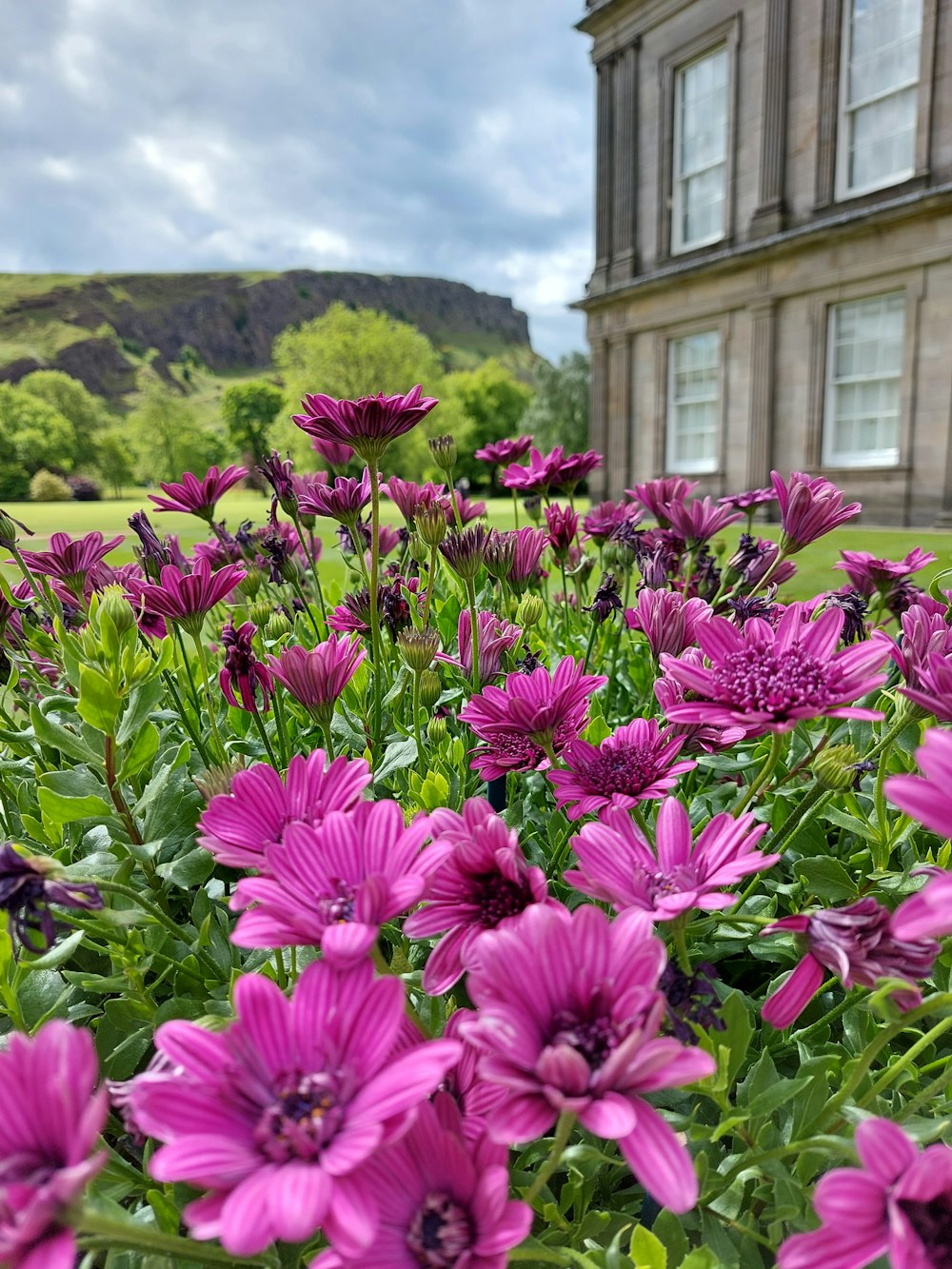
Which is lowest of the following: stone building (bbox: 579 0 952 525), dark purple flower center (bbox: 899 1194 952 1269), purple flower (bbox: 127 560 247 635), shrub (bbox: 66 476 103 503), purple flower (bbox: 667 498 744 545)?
dark purple flower center (bbox: 899 1194 952 1269)

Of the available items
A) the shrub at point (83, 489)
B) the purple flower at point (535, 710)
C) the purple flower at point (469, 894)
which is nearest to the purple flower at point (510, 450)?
the purple flower at point (535, 710)

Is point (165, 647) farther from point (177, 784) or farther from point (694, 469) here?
point (694, 469)

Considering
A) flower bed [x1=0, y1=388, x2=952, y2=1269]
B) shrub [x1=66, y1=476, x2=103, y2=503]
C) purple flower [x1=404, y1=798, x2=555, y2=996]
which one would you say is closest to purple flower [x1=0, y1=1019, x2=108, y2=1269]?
flower bed [x1=0, y1=388, x2=952, y2=1269]

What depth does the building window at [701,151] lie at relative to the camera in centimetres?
1074

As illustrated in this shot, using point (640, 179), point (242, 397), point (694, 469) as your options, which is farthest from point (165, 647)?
point (242, 397)

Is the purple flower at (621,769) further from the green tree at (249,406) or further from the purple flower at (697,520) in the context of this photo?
the green tree at (249,406)

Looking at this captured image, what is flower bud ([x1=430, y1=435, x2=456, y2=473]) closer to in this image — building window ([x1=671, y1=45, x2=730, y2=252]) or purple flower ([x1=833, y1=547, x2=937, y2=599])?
purple flower ([x1=833, y1=547, x2=937, y2=599])

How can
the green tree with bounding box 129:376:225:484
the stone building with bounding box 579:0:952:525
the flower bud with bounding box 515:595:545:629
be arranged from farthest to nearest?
the green tree with bounding box 129:376:225:484, the stone building with bounding box 579:0:952:525, the flower bud with bounding box 515:595:545:629

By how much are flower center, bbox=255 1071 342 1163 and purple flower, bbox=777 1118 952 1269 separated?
0.80 ft

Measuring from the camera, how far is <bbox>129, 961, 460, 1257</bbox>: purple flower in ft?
1.17

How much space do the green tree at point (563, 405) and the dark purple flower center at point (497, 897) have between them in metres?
26.6

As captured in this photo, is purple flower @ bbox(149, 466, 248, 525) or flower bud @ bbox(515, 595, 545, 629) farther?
purple flower @ bbox(149, 466, 248, 525)

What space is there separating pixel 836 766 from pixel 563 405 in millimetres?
27433

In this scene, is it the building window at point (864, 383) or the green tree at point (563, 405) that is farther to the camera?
the green tree at point (563, 405)
